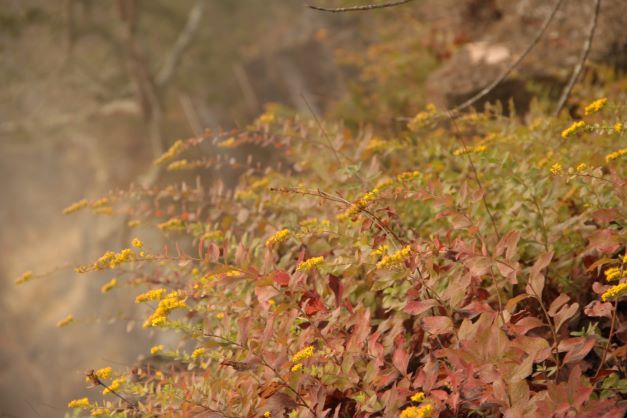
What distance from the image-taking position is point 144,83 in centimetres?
774

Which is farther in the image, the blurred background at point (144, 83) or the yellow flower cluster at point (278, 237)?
the blurred background at point (144, 83)

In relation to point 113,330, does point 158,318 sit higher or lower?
higher

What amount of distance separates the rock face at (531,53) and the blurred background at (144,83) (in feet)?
0.09

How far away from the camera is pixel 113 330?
28.0ft

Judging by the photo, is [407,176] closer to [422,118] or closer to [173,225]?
[422,118]

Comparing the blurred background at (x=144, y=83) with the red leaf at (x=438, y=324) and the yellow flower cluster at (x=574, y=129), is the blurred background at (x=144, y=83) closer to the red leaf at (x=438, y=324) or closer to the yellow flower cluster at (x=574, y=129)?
the yellow flower cluster at (x=574, y=129)

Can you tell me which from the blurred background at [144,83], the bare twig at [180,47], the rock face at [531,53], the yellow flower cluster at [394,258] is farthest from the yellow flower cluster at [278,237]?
the bare twig at [180,47]

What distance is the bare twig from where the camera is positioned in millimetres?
7996

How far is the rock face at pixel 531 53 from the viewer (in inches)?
138

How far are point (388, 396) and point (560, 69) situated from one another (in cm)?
299

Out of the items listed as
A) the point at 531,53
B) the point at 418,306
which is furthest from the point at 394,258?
the point at 531,53

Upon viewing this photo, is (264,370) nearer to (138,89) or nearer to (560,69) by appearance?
(560,69)

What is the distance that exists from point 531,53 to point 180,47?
556cm

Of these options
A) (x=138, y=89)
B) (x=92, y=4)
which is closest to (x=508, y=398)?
(x=138, y=89)
